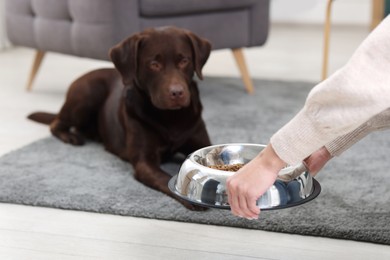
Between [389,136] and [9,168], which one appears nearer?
[9,168]

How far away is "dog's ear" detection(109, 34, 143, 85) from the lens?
6.79ft

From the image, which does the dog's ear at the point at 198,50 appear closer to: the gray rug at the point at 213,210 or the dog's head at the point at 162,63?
the dog's head at the point at 162,63

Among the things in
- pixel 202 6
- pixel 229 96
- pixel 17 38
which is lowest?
pixel 229 96

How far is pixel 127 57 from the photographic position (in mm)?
2082

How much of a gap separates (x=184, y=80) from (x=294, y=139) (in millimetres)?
1061

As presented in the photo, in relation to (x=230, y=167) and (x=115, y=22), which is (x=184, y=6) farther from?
(x=230, y=167)

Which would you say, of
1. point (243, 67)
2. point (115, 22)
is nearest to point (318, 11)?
point (243, 67)

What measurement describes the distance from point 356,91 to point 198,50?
1.22 m

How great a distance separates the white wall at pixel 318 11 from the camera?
6.21 metres

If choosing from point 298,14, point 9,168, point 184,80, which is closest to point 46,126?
point 9,168

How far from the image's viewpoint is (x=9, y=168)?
81.2 inches

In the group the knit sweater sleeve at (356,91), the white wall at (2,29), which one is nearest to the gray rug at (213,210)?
the knit sweater sleeve at (356,91)

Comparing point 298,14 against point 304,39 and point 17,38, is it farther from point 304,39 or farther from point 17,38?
point 17,38

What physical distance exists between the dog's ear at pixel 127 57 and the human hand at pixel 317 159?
823 mm
